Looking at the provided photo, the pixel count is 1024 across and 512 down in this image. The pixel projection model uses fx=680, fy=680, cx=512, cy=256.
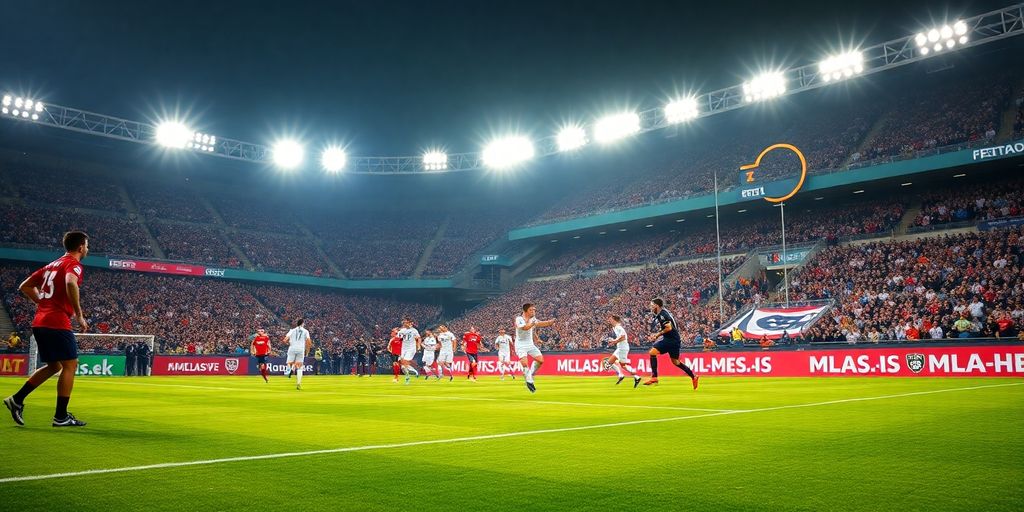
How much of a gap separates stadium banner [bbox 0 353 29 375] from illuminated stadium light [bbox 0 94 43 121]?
21.7 m

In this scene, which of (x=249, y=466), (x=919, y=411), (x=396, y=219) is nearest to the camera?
(x=249, y=466)

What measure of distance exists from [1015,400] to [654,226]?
44081 mm

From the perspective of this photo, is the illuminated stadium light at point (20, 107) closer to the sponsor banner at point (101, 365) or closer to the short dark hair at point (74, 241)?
the sponsor banner at point (101, 365)

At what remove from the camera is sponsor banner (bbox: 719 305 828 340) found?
107 feet

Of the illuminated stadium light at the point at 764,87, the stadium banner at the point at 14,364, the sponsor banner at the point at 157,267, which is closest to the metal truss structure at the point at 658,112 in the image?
the illuminated stadium light at the point at 764,87

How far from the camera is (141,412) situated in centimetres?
1131

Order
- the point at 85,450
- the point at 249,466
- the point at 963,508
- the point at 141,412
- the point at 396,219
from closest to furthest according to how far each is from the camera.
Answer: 1. the point at 963,508
2. the point at 249,466
3. the point at 85,450
4. the point at 141,412
5. the point at 396,219

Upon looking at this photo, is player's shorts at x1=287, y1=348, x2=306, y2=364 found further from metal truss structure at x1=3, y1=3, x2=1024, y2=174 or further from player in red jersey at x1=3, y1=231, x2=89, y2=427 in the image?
metal truss structure at x1=3, y1=3, x2=1024, y2=174

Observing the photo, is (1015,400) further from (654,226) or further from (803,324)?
(654,226)

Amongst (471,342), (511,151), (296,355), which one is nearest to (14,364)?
(296,355)

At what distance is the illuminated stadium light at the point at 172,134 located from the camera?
54750 millimetres

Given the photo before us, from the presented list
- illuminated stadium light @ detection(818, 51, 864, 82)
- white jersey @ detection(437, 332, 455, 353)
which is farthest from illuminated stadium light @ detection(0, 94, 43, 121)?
illuminated stadium light @ detection(818, 51, 864, 82)

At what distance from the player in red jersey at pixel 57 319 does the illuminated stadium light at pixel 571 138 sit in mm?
50946

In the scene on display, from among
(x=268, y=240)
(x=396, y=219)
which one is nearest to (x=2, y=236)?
(x=268, y=240)
